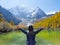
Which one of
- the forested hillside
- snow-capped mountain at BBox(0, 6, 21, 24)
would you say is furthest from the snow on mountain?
the forested hillside

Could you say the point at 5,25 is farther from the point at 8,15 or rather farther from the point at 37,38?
the point at 37,38

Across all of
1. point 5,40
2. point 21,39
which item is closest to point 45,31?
point 21,39

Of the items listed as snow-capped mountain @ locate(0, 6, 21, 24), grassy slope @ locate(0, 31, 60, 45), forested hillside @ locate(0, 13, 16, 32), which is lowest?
grassy slope @ locate(0, 31, 60, 45)

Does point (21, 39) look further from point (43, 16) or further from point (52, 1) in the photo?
point (52, 1)

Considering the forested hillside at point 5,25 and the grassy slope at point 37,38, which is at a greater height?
the forested hillside at point 5,25

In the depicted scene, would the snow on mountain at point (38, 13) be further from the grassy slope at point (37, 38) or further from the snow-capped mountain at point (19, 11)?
the grassy slope at point (37, 38)

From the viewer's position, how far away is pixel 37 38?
18.6 ft

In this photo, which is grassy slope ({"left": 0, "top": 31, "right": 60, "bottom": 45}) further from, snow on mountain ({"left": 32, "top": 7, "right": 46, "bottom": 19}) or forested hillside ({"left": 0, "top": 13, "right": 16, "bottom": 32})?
snow on mountain ({"left": 32, "top": 7, "right": 46, "bottom": 19})

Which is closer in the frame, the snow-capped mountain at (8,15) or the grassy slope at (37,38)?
the grassy slope at (37,38)

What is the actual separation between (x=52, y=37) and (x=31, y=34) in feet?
8.53

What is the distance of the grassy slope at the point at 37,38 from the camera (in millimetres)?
5642

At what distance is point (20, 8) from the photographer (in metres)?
5.85

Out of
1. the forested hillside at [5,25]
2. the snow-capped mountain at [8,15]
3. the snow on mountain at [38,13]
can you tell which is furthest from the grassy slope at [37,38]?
the snow on mountain at [38,13]

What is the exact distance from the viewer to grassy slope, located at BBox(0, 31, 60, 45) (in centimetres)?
564
